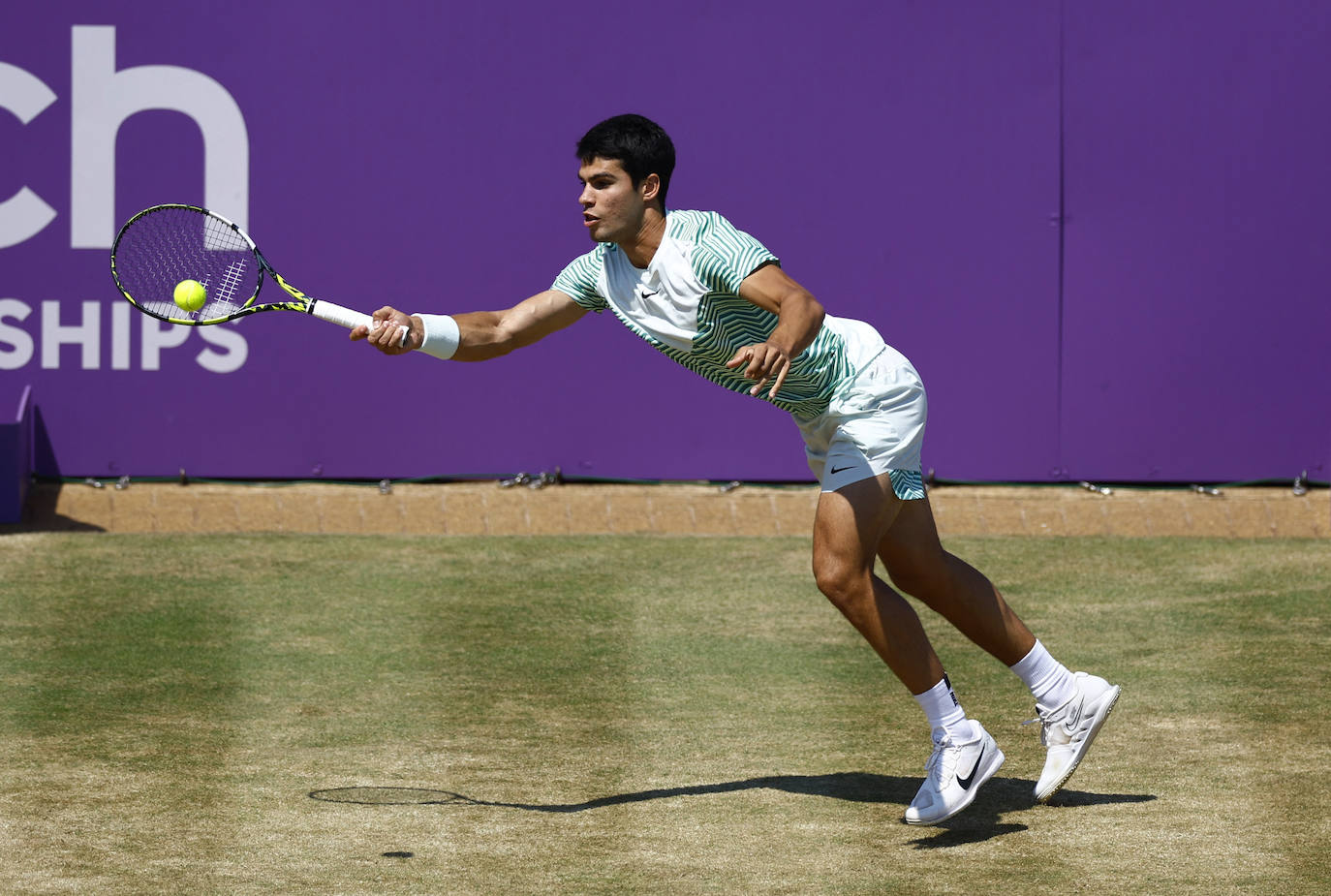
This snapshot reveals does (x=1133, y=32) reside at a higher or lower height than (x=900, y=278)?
higher

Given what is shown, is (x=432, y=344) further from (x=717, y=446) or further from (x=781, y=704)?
(x=717, y=446)

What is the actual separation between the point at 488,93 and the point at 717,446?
2.11 metres

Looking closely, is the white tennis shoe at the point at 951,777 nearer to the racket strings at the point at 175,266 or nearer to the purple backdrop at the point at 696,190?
the racket strings at the point at 175,266

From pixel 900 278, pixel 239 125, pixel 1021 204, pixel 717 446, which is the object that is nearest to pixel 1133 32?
pixel 1021 204

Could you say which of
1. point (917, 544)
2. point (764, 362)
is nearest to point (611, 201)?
point (764, 362)

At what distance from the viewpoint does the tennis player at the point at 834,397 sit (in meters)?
4.50

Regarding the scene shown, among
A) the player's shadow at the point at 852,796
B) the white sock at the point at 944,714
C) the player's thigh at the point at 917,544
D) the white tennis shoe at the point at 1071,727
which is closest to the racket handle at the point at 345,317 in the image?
the player's shadow at the point at 852,796

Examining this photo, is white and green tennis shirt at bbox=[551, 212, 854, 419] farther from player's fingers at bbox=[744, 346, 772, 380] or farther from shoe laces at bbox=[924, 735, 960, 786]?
shoe laces at bbox=[924, 735, 960, 786]

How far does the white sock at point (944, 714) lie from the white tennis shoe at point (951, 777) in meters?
0.02

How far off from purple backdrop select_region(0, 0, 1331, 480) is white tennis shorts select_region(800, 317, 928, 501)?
4.30m

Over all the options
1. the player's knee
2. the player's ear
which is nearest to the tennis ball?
the player's ear

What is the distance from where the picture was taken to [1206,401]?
9.21 m

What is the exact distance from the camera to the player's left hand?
4.11 m

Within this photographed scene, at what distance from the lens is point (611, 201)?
455cm
